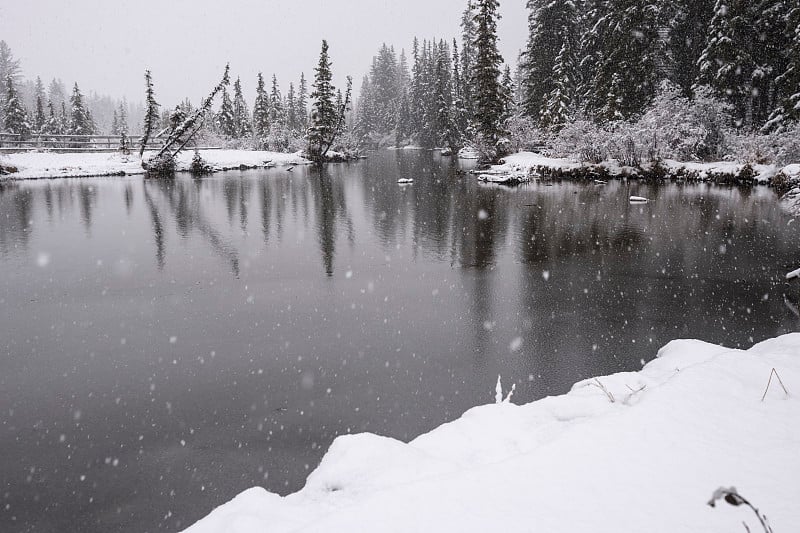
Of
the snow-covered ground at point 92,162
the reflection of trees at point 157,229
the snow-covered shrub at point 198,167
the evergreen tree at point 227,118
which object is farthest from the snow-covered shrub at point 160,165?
the evergreen tree at point 227,118

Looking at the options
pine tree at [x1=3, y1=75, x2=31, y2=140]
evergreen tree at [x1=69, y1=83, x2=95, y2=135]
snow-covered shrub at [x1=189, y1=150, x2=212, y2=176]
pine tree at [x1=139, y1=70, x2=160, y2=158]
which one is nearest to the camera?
snow-covered shrub at [x1=189, y1=150, x2=212, y2=176]

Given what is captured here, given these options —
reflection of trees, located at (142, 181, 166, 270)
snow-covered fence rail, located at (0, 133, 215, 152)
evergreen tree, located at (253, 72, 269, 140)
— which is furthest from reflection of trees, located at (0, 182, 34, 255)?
evergreen tree, located at (253, 72, 269, 140)

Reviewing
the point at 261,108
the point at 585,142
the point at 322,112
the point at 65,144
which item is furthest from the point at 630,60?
the point at 65,144

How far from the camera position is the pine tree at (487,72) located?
4012 centimetres

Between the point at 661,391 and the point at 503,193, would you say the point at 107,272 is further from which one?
the point at 503,193

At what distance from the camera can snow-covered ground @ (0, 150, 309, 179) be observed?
37.3 meters

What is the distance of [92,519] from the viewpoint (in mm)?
4867

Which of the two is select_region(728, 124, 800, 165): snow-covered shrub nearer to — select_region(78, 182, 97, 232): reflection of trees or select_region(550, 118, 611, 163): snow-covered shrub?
select_region(550, 118, 611, 163): snow-covered shrub

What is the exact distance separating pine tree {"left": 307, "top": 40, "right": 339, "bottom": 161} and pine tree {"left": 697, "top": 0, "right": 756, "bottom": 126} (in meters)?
32.6

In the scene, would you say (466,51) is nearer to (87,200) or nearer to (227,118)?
(227,118)

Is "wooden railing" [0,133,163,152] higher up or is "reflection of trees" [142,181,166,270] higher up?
"wooden railing" [0,133,163,152]

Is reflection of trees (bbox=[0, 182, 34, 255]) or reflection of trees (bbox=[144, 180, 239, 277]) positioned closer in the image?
reflection of trees (bbox=[144, 180, 239, 277])

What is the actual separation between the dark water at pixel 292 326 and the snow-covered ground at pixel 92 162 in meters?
19.7

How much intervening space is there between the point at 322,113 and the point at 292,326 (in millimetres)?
45849
